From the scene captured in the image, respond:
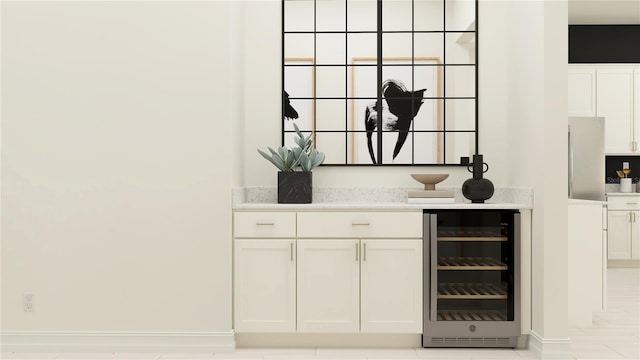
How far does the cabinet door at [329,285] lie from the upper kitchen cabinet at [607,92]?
13.8 ft

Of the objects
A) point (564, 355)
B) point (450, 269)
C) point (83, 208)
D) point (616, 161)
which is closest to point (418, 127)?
point (450, 269)

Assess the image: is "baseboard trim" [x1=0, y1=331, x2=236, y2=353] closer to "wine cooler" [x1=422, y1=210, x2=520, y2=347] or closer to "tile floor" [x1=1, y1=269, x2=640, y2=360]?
"tile floor" [x1=1, y1=269, x2=640, y2=360]

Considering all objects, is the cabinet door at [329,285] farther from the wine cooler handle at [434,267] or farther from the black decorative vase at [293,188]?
the wine cooler handle at [434,267]

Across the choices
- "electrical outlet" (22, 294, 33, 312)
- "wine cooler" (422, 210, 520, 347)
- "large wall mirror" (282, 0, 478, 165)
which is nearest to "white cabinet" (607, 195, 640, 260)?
"large wall mirror" (282, 0, 478, 165)

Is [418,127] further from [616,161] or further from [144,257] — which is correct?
[616,161]

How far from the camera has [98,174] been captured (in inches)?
125

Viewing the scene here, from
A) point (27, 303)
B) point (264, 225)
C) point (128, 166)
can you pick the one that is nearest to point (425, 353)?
point (264, 225)

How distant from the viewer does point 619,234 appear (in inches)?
240

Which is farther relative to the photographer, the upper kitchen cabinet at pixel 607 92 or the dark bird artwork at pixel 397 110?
the upper kitchen cabinet at pixel 607 92

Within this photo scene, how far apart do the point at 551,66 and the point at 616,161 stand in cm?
428

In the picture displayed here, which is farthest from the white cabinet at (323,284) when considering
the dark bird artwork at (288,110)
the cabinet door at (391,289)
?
the dark bird artwork at (288,110)

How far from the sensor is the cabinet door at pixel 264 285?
3.20 m

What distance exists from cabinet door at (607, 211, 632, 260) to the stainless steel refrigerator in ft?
0.99

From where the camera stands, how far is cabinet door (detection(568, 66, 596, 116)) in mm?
6168
